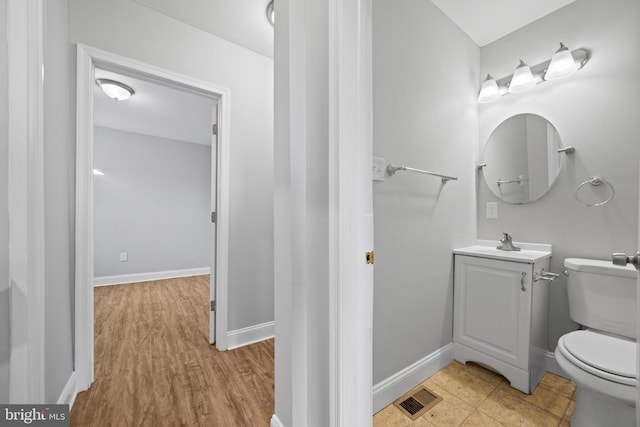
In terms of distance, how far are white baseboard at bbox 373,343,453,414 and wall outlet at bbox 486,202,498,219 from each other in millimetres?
1018

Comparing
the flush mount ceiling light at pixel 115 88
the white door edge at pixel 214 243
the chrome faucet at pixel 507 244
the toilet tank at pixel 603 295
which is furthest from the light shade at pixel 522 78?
the flush mount ceiling light at pixel 115 88

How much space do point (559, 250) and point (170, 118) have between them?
449 cm

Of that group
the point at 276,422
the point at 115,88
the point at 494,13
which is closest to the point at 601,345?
the point at 276,422

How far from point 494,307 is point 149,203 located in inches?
189

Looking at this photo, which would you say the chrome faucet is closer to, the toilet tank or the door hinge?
the toilet tank

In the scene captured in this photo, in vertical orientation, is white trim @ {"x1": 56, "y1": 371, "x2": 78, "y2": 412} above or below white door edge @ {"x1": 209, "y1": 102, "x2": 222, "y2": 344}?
below

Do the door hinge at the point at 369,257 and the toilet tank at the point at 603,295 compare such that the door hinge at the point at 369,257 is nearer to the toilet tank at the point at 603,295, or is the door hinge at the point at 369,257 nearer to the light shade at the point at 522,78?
the toilet tank at the point at 603,295

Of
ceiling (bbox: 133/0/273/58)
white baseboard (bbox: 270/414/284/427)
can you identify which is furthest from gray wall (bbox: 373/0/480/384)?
ceiling (bbox: 133/0/273/58)

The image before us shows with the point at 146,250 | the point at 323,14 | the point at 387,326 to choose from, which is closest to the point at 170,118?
the point at 146,250

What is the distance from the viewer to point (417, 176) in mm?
1508

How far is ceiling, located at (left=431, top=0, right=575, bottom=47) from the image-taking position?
163 cm

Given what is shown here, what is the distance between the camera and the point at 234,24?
5.95ft

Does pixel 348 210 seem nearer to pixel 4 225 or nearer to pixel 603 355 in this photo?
pixel 4 225

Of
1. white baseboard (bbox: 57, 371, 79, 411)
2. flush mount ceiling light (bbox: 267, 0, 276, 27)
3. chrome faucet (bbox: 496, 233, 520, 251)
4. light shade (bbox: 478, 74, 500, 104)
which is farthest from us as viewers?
light shade (bbox: 478, 74, 500, 104)
